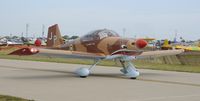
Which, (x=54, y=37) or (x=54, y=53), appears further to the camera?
(x=54, y=37)

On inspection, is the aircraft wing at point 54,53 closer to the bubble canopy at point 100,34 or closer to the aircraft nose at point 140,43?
the bubble canopy at point 100,34

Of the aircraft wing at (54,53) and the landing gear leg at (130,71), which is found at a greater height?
the aircraft wing at (54,53)

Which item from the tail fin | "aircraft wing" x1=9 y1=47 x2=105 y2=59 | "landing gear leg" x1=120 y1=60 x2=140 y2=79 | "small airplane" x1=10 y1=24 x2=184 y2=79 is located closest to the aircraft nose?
"small airplane" x1=10 y1=24 x2=184 y2=79

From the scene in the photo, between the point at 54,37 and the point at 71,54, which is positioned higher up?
the point at 54,37

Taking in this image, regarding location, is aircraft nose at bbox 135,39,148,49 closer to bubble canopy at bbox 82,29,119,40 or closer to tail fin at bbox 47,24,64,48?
bubble canopy at bbox 82,29,119,40

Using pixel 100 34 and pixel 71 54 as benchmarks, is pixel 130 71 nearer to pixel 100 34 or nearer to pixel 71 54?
pixel 100 34

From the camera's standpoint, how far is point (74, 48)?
19.2 metres

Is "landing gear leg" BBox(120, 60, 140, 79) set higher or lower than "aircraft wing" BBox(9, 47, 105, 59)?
lower

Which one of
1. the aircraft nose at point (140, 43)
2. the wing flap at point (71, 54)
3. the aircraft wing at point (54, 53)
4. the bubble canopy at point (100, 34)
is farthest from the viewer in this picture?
the bubble canopy at point (100, 34)

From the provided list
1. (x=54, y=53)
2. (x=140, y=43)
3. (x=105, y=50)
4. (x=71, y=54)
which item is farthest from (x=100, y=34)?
(x=54, y=53)

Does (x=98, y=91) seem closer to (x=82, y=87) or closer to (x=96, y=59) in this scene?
(x=82, y=87)

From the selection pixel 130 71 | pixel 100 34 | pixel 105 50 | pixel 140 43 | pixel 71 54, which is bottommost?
pixel 130 71

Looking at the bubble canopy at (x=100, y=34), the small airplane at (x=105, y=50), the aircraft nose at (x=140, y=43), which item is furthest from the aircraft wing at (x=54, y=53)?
the aircraft nose at (x=140, y=43)

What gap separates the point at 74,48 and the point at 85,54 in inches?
69.0
